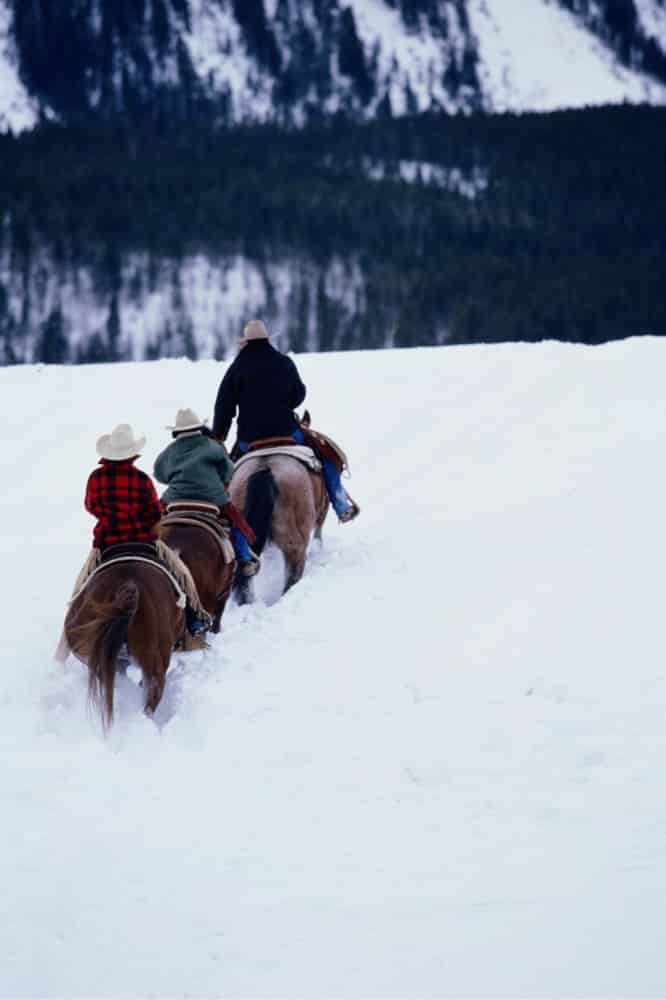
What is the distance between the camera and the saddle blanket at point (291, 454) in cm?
1009

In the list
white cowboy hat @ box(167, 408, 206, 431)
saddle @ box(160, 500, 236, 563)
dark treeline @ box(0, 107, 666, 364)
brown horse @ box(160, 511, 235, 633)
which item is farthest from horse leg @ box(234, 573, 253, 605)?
dark treeline @ box(0, 107, 666, 364)

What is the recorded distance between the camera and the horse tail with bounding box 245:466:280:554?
31.0ft

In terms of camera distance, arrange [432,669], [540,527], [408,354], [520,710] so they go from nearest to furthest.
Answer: [520,710]
[432,669]
[540,527]
[408,354]

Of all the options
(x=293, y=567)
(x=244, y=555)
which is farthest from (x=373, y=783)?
(x=293, y=567)

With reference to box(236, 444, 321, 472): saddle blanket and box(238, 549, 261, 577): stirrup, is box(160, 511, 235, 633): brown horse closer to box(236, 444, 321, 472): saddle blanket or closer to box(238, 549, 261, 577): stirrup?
box(238, 549, 261, 577): stirrup

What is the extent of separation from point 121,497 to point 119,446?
1.23 feet

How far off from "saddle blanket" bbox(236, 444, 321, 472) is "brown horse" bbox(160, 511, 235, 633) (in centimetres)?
154

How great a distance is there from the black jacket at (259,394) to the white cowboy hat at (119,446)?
2.65 m

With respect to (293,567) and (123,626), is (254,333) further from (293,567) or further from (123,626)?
(123,626)

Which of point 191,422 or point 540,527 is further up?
point 191,422

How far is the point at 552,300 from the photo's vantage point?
8350cm

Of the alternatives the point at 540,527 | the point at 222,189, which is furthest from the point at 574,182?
the point at 540,527

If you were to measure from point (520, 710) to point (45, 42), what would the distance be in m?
209

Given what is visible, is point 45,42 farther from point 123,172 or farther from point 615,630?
point 615,630
